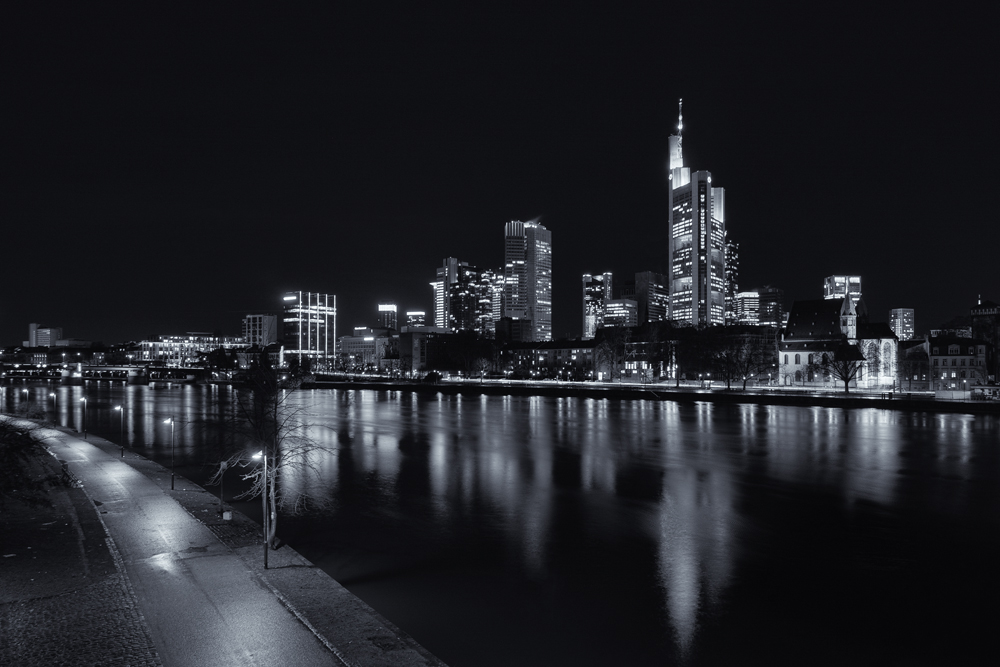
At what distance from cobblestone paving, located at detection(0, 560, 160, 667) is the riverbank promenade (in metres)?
0.02

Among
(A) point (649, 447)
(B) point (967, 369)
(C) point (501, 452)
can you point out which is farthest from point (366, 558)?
(B) point (967, 369)

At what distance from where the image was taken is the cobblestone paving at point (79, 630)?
8977 mm

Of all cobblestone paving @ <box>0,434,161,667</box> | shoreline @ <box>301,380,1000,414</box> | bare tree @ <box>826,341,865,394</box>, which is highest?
bare tree @ <box>826,341,865,394</box>

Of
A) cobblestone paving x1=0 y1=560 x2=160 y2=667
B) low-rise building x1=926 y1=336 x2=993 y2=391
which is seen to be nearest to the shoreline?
low-rise building x1=926 y1=336 x2=993 y2=391

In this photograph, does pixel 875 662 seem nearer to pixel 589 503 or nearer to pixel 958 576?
pixel 958 576

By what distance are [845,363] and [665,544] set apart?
2723 inches

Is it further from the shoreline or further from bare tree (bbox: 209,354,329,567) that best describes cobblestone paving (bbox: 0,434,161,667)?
the shoreline

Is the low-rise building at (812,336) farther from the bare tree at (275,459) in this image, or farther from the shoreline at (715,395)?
the bare tree at (275,459)

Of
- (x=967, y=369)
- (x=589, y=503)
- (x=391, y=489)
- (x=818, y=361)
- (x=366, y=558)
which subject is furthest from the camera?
(x=818, y=361)

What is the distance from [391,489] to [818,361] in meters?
84.4

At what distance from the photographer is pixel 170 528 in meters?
15.2

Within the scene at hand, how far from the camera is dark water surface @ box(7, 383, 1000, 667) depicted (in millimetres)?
12344

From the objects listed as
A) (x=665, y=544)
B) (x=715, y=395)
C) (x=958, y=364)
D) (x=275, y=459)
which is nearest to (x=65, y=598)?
(x=275, y=459)

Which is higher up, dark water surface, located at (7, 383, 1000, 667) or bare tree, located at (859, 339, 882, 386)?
bare tree, located at (859, 339, 882, 386)
